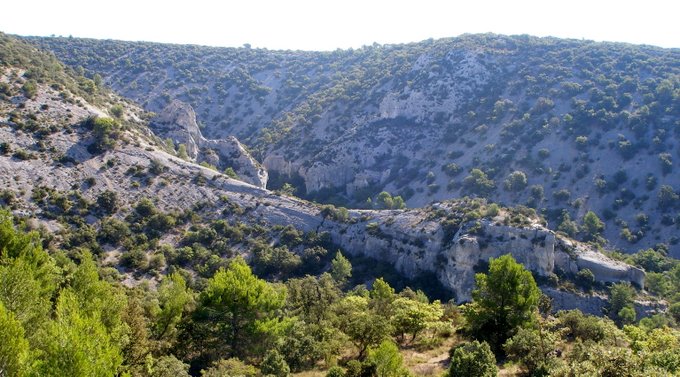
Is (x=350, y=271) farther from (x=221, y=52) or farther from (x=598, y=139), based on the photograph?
(x=221, y=52)

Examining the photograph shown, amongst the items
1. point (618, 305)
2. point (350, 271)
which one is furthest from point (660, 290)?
point (350, 271)

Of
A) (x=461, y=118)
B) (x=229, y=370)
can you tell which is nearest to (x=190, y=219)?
(x=229, y=370)

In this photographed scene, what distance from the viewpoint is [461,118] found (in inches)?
5128

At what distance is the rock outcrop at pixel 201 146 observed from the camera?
107750 millimetres

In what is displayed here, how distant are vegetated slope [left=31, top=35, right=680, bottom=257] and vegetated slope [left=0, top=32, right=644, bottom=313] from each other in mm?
28597

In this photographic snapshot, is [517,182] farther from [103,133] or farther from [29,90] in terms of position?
[29,90]

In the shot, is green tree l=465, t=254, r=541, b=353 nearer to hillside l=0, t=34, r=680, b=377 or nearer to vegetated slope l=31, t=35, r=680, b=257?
hillside l=0, t=34, r=680, b=377

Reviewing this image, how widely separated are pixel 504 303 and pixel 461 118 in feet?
340

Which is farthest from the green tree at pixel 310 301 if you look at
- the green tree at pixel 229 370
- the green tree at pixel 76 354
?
the green tree at pixel 76 354

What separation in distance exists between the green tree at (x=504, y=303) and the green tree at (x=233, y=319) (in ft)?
48.5

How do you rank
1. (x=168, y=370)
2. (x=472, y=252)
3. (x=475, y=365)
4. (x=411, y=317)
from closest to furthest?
(x=475, y=365) < (x=168, y=370) < (x=411, y=317) < (x=472, y=252)

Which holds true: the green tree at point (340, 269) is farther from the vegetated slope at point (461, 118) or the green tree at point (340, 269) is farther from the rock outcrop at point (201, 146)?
the vegetated slope at point (461, 118)

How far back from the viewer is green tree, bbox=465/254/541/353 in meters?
32.3

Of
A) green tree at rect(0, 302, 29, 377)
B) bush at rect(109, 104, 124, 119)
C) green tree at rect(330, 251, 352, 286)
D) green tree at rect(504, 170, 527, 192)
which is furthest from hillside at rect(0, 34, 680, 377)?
green tree at rect(504, 170, 527, 192)
